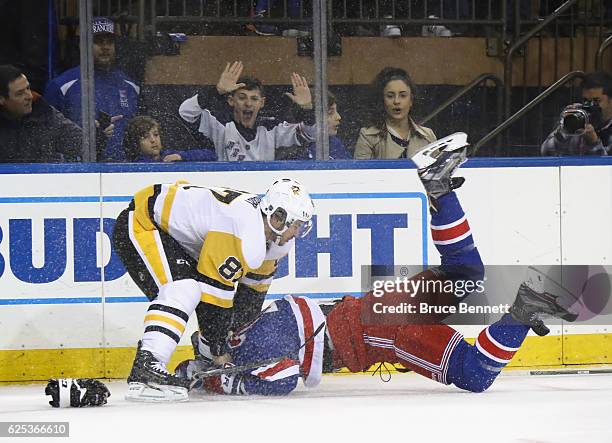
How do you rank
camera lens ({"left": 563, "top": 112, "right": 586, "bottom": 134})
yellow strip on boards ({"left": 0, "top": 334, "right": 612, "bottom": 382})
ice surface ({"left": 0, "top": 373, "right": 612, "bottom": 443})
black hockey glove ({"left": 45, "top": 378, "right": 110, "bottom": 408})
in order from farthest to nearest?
camera lens ({"left": 563, "top": 112, "right": 586, "bottom": 134}) → yellow strip on boards ({"left": 0, "top": 334, "right": 612, "bottom": 382}) → black hockey glove ({"left": 45, "top": 378, "right": 110, "bottom": 408}) → ice surface ({"left": 0, "top": 373, "right": 612, "bottom": 443})

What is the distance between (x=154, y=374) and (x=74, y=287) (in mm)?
1211

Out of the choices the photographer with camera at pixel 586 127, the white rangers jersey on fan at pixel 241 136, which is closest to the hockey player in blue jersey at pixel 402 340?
the white rangers jersey on fan at pixel 241 136

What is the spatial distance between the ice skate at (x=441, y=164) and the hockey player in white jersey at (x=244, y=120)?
2.78 ft

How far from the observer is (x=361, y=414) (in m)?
5.33

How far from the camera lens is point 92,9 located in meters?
6.98

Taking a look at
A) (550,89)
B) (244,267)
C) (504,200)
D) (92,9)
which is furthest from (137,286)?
(550,89)

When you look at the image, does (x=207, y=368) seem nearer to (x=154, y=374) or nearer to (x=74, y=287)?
(x=154, y=374)

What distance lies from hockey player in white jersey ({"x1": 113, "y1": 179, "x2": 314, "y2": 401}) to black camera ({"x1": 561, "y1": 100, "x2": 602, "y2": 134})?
177 cm

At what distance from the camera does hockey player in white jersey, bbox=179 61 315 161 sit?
7.07 metres

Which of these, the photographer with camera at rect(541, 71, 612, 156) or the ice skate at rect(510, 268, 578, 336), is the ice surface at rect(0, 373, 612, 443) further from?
the photographer with camera at rect(541, 71, 612, 156)

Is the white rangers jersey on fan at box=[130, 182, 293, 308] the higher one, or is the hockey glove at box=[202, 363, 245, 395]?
the white rangers jersey on fan at box=[130, 182, 293, 308]

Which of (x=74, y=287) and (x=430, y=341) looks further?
(x=74, y=287)

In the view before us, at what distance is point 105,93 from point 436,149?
173 cm

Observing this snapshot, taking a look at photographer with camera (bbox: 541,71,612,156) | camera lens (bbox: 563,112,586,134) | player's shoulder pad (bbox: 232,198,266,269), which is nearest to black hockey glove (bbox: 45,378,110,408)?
player's shoulder pad (bbox: 232,198,266,269)
